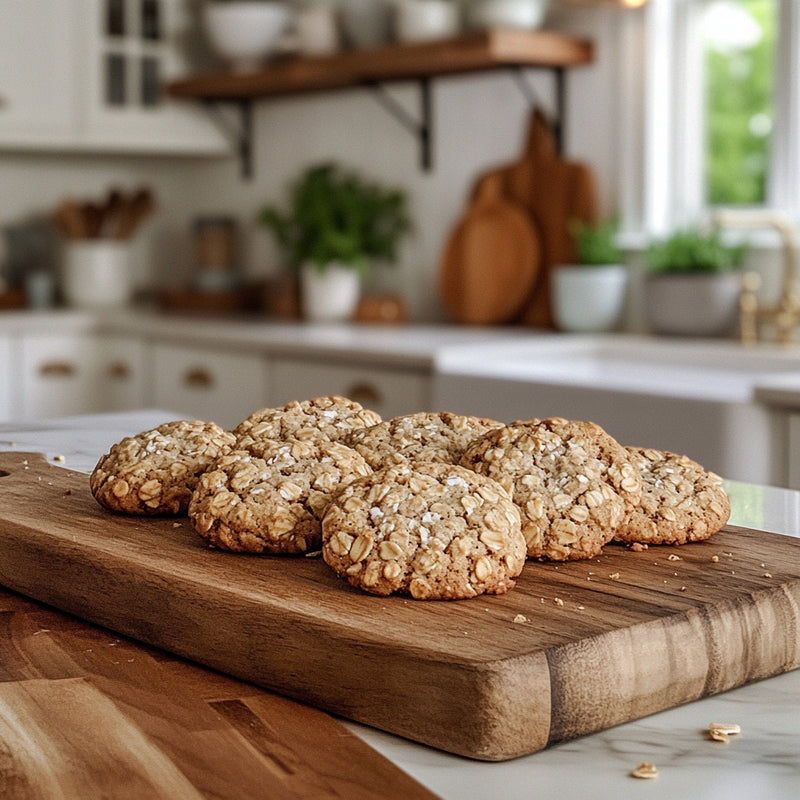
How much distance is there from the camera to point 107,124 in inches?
155

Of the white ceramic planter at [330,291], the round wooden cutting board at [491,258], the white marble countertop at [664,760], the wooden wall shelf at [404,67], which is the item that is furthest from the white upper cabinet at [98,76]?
the white marble countertop at [664,760]

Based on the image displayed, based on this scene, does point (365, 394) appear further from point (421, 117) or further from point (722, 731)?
point (722, 731)

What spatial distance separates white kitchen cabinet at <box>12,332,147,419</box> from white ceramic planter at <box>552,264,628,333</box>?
1258 mm

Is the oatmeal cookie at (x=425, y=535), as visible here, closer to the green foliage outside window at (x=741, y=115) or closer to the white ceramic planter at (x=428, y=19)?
the green foliage outside window at (x=741, y=115)

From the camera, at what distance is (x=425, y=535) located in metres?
0.75

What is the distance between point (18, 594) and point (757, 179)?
240 centimetres

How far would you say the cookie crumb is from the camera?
0.62 m

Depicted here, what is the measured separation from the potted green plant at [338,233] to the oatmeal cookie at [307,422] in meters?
2.55

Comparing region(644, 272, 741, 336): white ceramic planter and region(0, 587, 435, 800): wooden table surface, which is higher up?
region(644, 272, 741, 336): white ceramic planter

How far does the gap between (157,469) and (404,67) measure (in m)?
2.50

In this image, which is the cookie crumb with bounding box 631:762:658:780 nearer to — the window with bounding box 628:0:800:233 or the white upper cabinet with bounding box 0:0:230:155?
the window with bounding box 628:0:800:233

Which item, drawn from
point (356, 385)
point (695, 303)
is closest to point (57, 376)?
point (356, 385)

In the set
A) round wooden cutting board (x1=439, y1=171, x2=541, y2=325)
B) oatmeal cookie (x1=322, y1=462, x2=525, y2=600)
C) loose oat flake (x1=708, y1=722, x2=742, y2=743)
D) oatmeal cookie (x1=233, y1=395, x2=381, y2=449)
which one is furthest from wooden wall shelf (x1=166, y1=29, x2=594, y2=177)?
loose oat flake (x1=708, y1=722, x2=742, y2=743)

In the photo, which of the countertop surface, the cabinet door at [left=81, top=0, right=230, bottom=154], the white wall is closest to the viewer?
the countertop surface
